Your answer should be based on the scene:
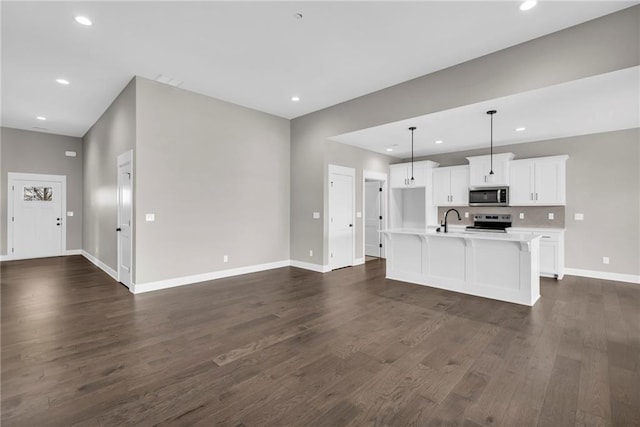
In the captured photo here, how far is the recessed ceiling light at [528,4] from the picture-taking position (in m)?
2.83

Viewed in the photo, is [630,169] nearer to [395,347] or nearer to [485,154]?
[485,154]

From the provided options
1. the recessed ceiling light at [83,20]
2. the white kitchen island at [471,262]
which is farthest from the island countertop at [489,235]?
the recessed ceiling light at [83,20]

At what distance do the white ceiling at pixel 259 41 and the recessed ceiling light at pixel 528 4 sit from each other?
0.08 metres

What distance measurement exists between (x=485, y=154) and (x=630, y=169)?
7.99 ft

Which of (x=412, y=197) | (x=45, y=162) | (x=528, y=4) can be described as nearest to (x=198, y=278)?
(x=528, y=4)

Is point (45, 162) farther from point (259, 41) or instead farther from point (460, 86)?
point (460, 86)

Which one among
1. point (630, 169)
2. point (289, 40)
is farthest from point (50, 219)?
point (630, 169)

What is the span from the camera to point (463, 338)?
2.99 meters

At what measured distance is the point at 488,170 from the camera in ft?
21.3

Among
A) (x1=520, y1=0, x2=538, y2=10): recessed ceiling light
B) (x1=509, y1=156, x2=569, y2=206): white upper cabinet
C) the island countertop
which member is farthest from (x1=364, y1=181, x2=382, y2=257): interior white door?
(x1=520, y1=0, x2=538, y2=10): recessed ceiling light

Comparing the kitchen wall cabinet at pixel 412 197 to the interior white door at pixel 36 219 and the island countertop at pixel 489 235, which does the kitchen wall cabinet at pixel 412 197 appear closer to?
the island countertop at pixel 489 235

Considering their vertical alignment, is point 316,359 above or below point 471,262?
below

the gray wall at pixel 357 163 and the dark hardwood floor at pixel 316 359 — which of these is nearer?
the dark hardwood floor at pixel 316 359

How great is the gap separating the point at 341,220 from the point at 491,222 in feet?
11.3
